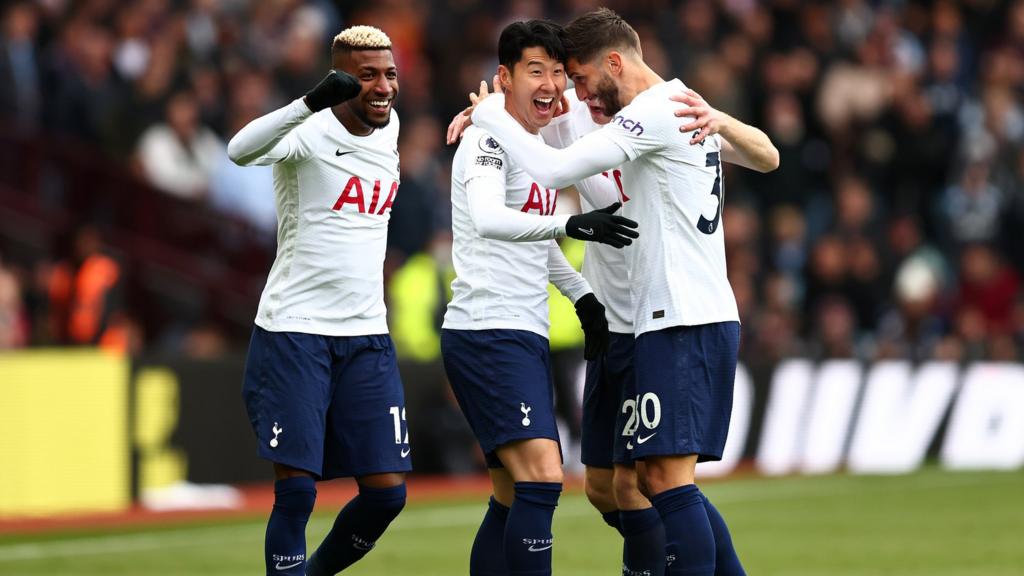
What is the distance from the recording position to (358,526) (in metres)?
7.61

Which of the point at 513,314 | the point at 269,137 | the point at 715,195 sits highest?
the point at 269,137

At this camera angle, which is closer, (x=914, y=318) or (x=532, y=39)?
(x=532, y=39)

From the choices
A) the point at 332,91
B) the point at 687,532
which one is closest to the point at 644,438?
the point at 687,532

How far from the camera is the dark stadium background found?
13.8 metres

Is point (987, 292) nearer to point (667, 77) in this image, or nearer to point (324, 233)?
point (667, 77)

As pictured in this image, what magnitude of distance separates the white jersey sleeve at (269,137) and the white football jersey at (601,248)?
1.14m

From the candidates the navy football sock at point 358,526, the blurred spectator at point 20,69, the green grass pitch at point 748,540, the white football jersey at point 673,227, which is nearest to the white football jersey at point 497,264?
the white football jersey at point 673,227

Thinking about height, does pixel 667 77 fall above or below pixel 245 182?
above

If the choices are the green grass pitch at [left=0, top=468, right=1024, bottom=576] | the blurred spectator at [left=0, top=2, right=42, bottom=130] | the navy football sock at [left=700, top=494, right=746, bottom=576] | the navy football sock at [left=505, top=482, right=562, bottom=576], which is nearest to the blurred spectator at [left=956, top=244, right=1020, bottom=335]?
the green grass pitch at [left=0, top=468, right=1024, bottom=576]

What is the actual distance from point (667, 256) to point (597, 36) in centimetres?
91

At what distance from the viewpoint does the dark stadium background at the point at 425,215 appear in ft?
45.2

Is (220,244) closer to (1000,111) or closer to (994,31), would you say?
(1000,111)

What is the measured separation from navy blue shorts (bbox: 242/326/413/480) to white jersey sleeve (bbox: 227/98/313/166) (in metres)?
0.75

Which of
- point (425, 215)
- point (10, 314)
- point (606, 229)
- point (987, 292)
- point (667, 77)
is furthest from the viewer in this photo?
point (667, 77)
